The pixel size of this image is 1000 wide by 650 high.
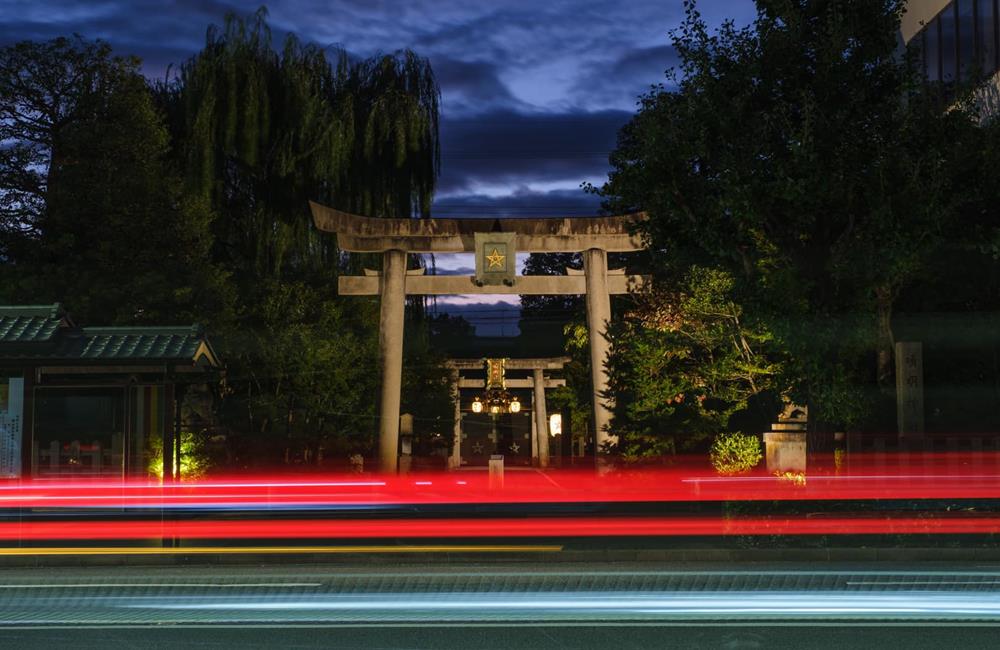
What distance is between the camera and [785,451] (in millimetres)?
16922

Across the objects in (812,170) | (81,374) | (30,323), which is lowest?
(81,374)

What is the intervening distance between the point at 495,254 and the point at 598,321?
2.98 meters

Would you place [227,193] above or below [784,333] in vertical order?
above

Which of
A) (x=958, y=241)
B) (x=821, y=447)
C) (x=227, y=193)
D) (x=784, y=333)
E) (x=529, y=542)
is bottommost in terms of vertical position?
(x=529, y=542)

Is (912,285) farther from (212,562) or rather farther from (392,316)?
(212,562)

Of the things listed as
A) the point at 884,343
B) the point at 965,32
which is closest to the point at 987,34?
the point at 965,32

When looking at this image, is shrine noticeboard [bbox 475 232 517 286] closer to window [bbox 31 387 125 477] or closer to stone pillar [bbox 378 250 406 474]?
stone pillar [bbox 378 250 406 474]

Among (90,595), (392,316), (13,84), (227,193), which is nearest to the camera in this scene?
(90,595)

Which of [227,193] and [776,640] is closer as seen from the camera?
[776,640]

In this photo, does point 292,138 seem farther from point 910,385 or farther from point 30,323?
point 910,385

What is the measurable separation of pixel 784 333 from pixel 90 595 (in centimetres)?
846

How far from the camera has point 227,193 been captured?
28.1 metres

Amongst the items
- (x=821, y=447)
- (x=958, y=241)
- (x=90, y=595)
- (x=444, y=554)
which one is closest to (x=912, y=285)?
(x=958, y=241)

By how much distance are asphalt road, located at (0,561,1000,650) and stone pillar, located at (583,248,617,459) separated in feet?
40.7
